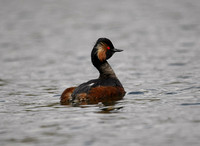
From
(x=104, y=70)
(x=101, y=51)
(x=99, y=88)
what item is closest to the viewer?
(x=99, y=88)

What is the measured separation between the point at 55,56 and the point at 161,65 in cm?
555

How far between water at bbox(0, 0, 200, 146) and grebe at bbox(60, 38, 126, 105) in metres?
0.36

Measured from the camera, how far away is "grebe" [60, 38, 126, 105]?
11289 millimetres

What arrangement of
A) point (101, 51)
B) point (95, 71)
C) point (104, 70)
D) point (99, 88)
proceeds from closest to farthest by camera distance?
point (99, 88) → point (101, 51) → point (104, 70) → point (95, 71)

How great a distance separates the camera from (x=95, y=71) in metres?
17.8

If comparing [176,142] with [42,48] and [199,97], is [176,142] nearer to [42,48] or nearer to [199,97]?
[199,97]

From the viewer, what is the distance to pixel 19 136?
856cm

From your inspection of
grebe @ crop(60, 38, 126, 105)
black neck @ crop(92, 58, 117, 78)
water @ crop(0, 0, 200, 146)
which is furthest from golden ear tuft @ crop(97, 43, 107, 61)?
water @ crop(0, 0, 200, 146)

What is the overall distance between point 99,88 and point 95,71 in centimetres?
628

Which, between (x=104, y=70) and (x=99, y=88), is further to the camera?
(x=104, y=70)

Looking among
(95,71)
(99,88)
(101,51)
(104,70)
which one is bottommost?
(95,71)

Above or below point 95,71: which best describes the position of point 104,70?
above

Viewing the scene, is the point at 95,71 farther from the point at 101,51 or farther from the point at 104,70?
the point at 101,51

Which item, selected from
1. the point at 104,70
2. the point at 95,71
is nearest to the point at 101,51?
the point at 104,70
